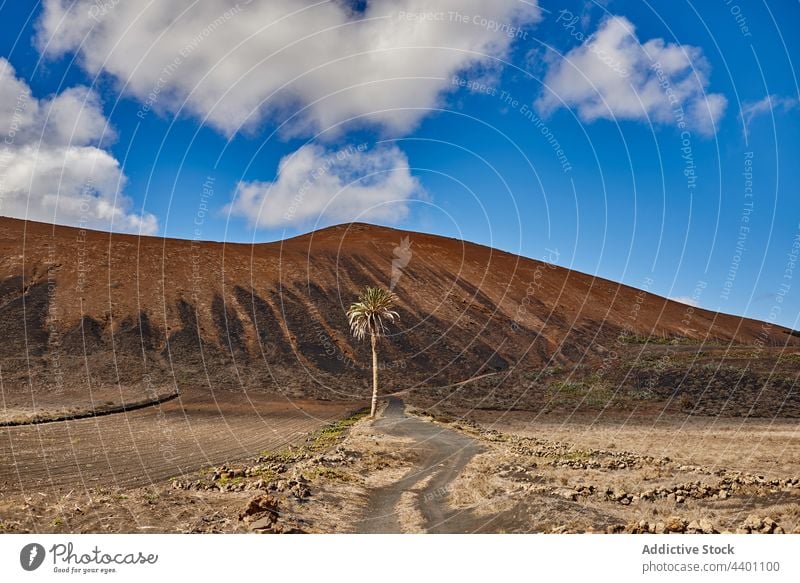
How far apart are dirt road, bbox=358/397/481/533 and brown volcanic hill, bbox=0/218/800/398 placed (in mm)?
33119

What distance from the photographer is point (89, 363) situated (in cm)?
6188

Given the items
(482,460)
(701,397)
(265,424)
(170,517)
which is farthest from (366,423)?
(701,397)

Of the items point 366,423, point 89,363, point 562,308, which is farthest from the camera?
point 562,308

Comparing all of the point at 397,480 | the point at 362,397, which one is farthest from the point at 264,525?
the point at 362,397

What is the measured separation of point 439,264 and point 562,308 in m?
28.7

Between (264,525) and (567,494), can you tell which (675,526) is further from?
(264,525)

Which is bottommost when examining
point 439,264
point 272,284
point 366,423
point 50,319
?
point 366,423

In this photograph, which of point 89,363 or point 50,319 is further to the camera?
point 50,319

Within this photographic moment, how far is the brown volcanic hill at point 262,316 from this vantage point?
211 ft

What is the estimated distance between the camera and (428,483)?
19.4 metres

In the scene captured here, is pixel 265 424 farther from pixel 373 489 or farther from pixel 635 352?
pixel 635 352

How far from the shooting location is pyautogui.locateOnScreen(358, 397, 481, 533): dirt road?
1334cm
